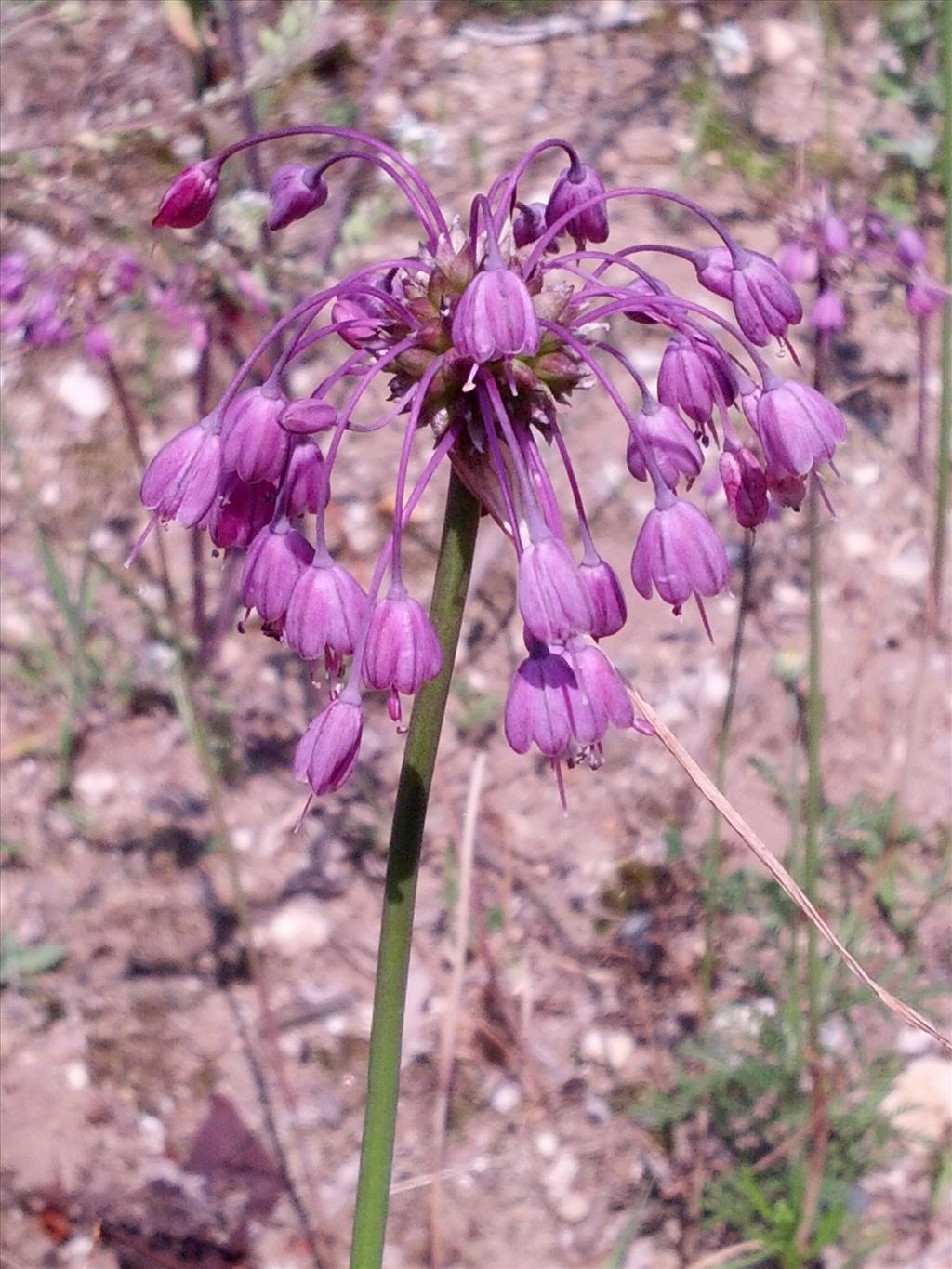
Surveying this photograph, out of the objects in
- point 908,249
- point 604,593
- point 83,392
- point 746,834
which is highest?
point 604,593

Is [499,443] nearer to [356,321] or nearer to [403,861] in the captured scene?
[356,321]

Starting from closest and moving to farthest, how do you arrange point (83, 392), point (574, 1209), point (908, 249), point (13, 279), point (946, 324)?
point (946, 324) < point (574, 1209) < point (13, 279) < point (908, 249) < point (83, 392)

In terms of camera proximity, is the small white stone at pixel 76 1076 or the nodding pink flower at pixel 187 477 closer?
the nodding pink flower at pixel 187 477

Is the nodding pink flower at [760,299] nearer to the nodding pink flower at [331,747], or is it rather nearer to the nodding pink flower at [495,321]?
the nodding pink flower at [495,321]

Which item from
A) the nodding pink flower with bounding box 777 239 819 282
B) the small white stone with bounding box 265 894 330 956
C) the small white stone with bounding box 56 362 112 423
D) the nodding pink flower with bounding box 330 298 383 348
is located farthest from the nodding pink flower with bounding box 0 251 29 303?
the nodding pink flower with bounding box 330 298 383 348

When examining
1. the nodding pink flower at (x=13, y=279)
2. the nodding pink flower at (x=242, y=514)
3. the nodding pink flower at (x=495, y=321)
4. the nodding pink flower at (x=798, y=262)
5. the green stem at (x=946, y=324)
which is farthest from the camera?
the nodding pink flower at (x=798, y=262)

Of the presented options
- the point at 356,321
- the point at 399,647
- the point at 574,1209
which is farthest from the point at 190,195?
the point at 574,1209

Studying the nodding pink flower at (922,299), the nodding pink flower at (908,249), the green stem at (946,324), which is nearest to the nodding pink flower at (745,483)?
the green stem at (946,324)

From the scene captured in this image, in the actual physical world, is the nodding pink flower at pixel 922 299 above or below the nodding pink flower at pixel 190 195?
below
